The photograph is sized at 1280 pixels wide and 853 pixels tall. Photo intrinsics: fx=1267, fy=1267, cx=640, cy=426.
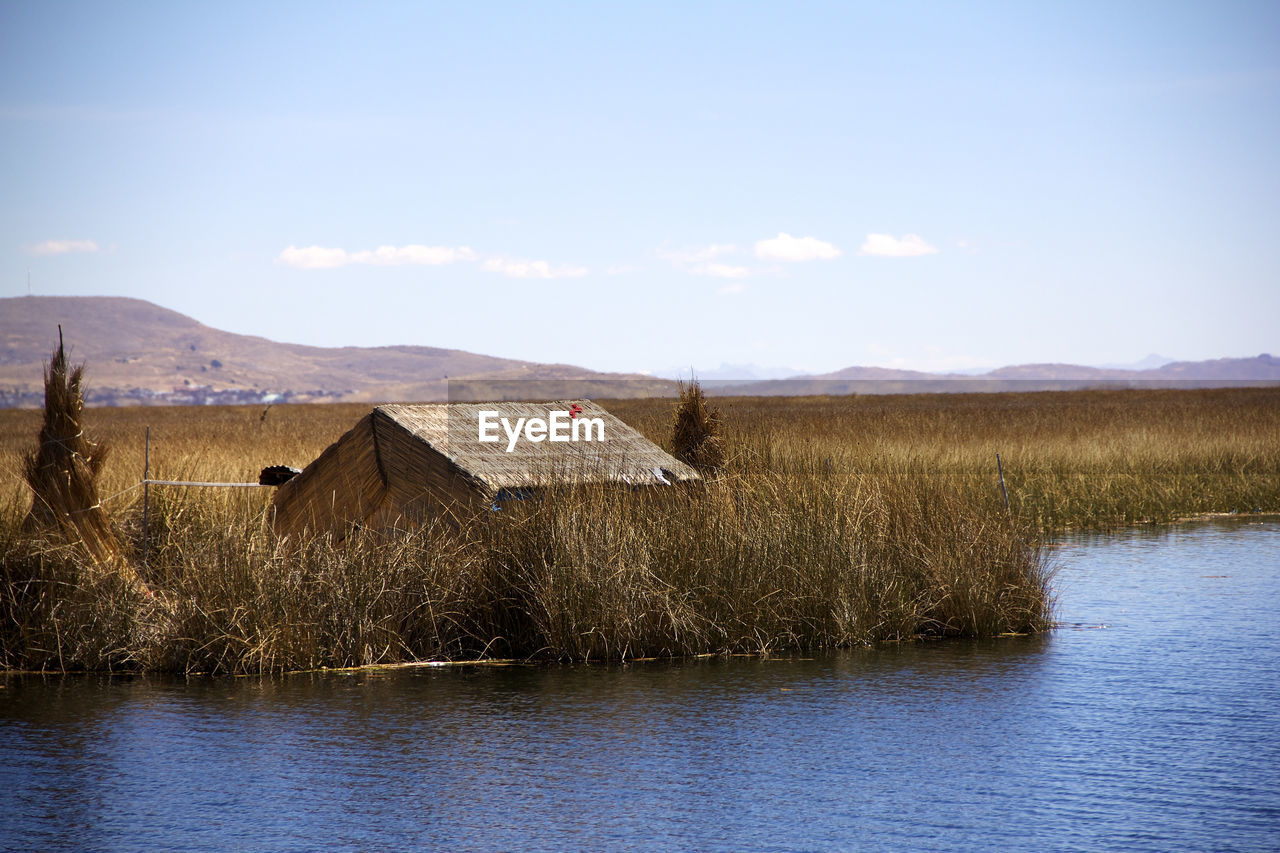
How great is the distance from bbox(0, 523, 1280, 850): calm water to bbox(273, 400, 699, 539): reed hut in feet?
5.30

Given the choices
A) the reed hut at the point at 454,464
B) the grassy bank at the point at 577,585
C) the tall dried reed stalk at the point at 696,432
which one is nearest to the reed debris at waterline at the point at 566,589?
the grassy bank at the point at 577,585

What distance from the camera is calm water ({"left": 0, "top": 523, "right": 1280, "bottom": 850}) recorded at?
198 inches

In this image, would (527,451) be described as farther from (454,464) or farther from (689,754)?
(689,754)

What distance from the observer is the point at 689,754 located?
608 cm

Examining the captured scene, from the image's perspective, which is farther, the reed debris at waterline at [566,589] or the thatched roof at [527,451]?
the thatched roof at [527,451]

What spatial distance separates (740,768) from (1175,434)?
→ 61.1ft

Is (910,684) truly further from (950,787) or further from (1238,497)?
(1238,497)

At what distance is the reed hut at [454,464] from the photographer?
30.2 ft

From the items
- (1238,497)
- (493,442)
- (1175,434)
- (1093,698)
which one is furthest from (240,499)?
(1175,434)

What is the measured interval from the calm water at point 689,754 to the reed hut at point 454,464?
1616 mm

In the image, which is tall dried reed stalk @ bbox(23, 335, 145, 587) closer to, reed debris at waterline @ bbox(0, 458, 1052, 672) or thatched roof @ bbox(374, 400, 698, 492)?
reed debris at waterline @ bbox(0, 458, 1052, 672)

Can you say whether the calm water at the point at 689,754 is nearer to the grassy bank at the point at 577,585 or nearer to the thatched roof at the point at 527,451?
the grassy bank at the point at 577,585

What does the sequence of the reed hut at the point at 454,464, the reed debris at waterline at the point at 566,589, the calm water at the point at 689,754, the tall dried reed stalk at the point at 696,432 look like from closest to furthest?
the calm water at the point at 689,754, the reed debris at waterline at the point at 566,589, the reed hut at the point at 454,464, the tall dried reed stalk at the point at 696,432

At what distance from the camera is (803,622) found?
8.82 meters
